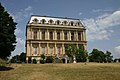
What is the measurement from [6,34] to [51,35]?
218ft

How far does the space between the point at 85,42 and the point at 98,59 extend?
15727 mm

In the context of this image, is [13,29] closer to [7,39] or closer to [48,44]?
[7,39]

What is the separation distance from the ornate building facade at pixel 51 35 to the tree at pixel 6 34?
→ 57520 millimetres

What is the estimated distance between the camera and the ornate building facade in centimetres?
9862

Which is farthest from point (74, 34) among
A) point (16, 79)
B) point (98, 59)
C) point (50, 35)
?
point (16, 79)

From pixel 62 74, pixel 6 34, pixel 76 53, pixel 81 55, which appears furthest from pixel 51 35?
pixel 62 74

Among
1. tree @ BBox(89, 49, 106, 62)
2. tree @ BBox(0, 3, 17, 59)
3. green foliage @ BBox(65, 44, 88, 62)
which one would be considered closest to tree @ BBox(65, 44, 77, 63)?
green foliage @ BBox(65, 44, 88, 62)

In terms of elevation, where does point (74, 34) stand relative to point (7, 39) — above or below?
above

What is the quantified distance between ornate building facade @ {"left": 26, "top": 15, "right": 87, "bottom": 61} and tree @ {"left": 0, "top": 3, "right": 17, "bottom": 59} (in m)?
57.5

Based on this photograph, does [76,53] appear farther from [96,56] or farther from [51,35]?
[51,35]

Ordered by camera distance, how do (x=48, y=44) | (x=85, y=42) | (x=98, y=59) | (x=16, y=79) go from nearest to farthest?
(x=16, y=79), (x=98, y=59), (x=48, y=44), (x=85, y=42)

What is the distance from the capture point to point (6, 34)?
1455 inches

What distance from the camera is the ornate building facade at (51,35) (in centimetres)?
9862

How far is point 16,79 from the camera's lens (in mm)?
25891
